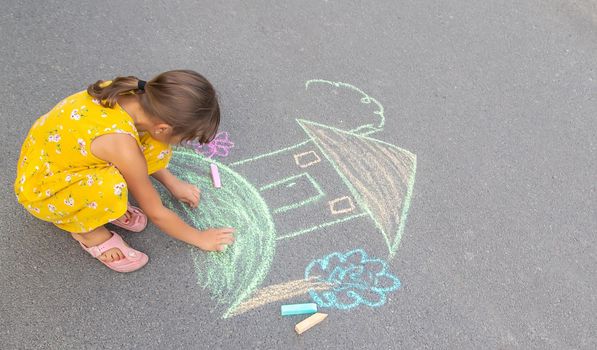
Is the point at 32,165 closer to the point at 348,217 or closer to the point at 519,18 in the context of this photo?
the point at 348,217

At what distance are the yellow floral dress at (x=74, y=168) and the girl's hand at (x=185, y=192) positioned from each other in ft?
1.46

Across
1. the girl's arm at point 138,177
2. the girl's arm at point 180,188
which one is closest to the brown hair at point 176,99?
the girl's arm at point 138,177

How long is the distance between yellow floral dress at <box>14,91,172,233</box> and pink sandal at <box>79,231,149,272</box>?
0.70ft

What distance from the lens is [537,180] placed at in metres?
2.61

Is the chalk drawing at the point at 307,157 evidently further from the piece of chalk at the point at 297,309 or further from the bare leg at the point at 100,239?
the bare leg at the point at 100,239

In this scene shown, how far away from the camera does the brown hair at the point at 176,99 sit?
1562mm

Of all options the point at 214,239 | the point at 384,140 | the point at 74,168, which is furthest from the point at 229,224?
the point at 384,140

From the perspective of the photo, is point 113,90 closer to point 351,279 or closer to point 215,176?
point 215,176

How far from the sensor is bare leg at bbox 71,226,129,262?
75.7 inches

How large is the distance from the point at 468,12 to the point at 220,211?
262cm

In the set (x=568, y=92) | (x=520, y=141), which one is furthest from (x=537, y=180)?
(x=568, y=92)

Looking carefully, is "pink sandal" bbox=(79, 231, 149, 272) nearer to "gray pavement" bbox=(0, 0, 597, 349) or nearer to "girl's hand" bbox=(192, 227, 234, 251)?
"gray pavement" bbox=(0, 0, 597, 349)

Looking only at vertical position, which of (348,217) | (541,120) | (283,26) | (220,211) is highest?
(541,120)

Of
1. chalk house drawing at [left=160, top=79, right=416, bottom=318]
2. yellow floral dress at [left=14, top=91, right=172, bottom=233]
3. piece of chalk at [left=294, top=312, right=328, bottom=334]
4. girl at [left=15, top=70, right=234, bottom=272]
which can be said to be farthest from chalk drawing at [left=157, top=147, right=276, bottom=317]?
yellow floral dress at [left=14, top=91, right=172, bottom=233]
